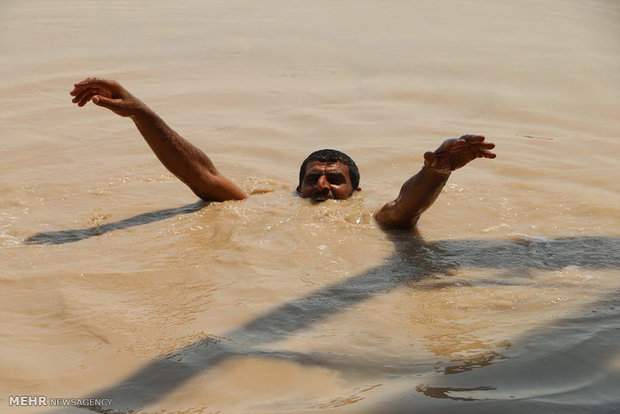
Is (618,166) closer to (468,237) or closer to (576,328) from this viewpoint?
(468,237)

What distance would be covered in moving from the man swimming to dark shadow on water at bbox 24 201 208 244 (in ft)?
0.58

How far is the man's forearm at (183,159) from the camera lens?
18.0 ft

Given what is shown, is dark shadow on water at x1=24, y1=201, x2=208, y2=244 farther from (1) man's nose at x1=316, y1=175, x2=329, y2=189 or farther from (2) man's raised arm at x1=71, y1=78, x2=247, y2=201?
(1) man's nose at x1=316, y1=175, x2=329, y2=189

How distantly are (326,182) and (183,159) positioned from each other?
1.07 meters

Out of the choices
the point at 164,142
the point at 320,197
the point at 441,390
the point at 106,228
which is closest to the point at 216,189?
the point at 164,142

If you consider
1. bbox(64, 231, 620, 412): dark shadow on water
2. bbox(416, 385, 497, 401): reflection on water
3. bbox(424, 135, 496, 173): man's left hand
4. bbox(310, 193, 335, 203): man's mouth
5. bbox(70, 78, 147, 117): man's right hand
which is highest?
bbox(70, 78, 147, 117): man's right hand

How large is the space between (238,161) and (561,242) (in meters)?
2.95

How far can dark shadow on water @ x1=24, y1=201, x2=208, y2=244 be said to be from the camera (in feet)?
16.9

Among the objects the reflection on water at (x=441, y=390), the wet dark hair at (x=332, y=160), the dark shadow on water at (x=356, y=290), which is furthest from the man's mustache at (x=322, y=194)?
the reflection on water at (x=441, y=390)

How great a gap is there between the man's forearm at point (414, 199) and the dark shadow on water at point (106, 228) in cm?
136

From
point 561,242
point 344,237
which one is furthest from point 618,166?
point 344,237

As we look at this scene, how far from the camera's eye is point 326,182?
→ 607cm

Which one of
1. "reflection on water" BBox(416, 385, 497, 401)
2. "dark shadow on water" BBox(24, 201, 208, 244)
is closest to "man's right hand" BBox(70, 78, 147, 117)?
"dark shadow on water" BBox(24, 201, 208, 244)

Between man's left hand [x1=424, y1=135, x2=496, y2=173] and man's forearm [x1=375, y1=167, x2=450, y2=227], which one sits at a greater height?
man's left hand [x1=424, y1=135, x2=496, y2=173]
